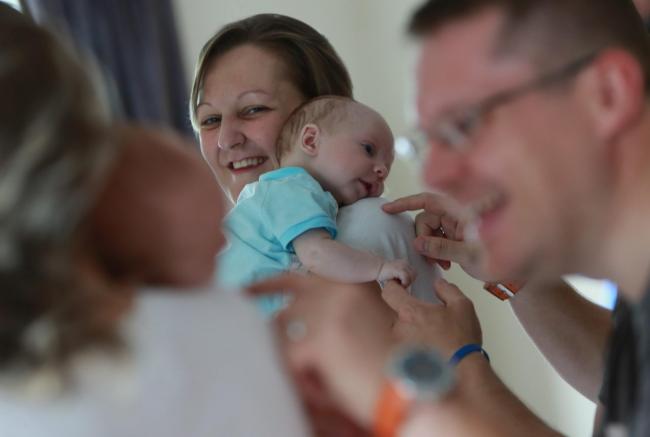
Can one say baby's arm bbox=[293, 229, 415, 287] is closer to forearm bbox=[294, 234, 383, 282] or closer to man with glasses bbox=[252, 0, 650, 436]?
forearm bbox=[294, 234, 383, 282]

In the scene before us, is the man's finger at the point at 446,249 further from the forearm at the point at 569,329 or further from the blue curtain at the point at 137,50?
the blue curtain at the point at 137,50

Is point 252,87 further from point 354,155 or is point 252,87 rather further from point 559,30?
point 559,30

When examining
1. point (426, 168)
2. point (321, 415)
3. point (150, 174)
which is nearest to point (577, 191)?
point (426, 168)

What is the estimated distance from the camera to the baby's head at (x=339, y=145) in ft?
5.08

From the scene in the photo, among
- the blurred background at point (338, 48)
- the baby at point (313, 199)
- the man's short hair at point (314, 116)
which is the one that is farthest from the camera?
the blurred background at point (338, 48)

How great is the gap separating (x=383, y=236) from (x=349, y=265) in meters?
0.15

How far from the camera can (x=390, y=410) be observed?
73cm

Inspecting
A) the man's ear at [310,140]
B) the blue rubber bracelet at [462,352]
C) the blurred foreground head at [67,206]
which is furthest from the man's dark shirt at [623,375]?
the man's ear at [310,140]

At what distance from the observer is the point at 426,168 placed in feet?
3.54

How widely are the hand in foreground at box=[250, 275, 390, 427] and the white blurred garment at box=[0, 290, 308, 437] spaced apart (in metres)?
0.06

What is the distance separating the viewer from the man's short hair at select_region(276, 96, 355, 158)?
61.6 inches

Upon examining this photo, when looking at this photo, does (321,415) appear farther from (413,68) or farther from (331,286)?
(413,68)

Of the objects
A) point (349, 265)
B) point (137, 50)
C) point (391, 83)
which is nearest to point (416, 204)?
point (349, 265)

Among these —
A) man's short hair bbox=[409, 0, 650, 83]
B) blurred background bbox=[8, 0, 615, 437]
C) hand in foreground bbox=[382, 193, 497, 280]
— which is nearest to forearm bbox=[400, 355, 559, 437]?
hand in foreground bbox=[382, 193, 497, 280]
